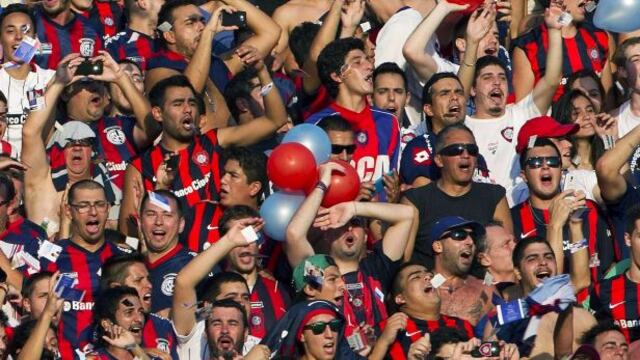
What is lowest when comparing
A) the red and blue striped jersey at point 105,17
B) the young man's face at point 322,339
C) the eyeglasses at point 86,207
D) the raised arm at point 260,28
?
the young man's face at point 322,339

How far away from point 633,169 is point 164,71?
3379 mm

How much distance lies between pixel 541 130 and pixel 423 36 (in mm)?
1355

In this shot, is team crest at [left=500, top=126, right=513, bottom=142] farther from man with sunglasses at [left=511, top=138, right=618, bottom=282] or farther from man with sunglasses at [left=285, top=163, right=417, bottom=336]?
man with sunglasses at [left=285, top=163, right=417, bottom=336]

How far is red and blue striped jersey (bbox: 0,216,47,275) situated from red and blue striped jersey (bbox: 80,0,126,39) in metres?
2.66

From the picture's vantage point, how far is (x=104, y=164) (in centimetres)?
1686

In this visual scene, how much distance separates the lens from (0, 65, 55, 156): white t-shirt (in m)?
17.1

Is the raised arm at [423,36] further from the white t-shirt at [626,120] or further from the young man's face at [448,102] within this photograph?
the white t-shirt at [626,120]

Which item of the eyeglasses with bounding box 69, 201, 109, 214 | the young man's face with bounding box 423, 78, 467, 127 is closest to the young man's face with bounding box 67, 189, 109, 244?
the eyeglasses with bounding box 69, 201, 109, 214

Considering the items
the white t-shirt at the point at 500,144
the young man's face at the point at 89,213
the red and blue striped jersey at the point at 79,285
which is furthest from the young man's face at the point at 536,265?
the young man's face at the point at 89,213

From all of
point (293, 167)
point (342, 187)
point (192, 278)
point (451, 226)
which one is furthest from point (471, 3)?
point (192, 278)

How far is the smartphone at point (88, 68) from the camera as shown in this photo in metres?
16.3

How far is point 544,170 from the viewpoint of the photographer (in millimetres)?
16172

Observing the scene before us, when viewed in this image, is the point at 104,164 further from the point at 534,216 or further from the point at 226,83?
the point at 534,216

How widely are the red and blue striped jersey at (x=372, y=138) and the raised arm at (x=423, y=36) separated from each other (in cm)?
79
